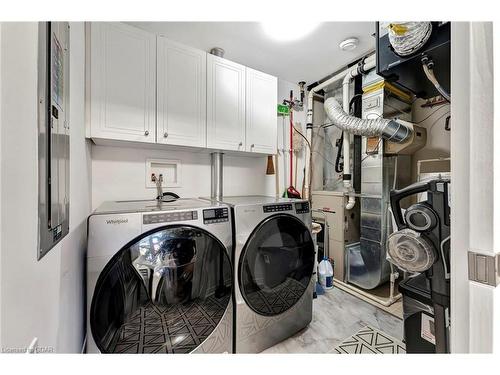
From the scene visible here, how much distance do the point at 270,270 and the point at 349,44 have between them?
2050 mm

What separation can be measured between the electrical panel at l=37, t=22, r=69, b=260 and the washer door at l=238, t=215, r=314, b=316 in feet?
2.85

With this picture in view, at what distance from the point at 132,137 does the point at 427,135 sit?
9.11 ft

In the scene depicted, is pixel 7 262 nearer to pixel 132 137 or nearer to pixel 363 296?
pixel 132 137

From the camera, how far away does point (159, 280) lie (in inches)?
36.7

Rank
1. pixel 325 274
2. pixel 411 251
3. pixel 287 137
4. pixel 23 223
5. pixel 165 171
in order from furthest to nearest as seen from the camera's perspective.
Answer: pixel 287 137 → pixel 325 274 → pixel 165 171 → pixel 411 251 → pixel 23 223

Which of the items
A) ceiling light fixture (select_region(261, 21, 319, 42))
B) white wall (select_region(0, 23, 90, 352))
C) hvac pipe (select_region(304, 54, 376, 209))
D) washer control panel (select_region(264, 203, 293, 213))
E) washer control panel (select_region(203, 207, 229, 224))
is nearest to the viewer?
white wall (select_region(0, 23, 90, 352))

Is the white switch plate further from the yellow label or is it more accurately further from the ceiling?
the yellow label

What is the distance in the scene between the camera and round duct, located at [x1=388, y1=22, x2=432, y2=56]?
81cm

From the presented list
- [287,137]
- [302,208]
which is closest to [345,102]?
[287,137]

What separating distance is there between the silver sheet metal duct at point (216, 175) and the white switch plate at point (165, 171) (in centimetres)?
30

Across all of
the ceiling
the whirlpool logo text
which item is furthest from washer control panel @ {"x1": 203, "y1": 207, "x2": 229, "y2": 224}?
the ceiling

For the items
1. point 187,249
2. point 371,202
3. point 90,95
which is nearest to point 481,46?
point 187,249

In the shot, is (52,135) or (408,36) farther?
(408,36)

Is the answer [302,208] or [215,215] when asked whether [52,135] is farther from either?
[302,208]
